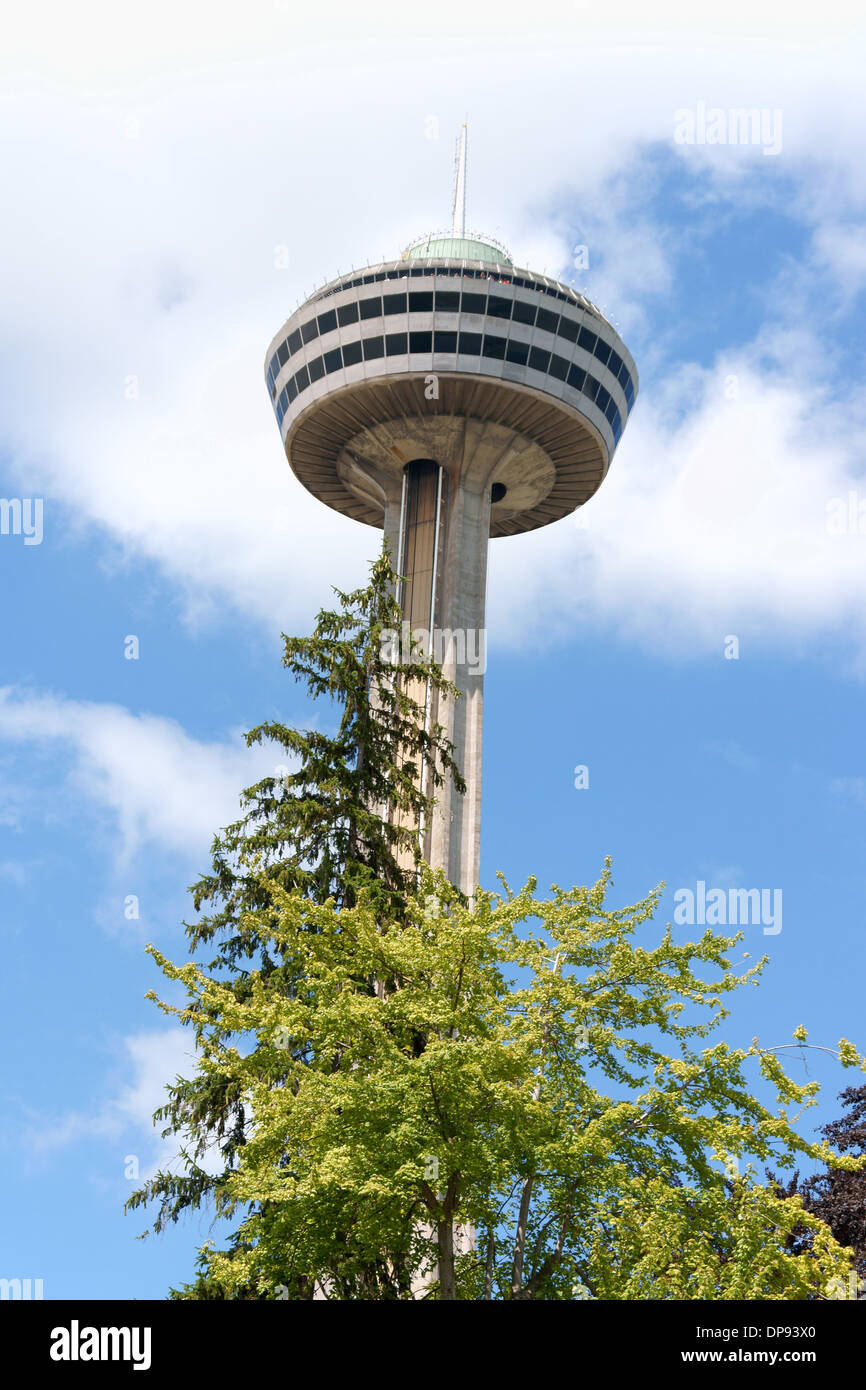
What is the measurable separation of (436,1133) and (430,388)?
49.5 m

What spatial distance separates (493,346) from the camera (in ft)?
210

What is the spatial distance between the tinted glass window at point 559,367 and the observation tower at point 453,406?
0.07 meters

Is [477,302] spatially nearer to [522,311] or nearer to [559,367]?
[522,311]

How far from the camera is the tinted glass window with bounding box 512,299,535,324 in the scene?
64.1 metres

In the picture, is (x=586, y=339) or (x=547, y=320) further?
(x=586, y=339)

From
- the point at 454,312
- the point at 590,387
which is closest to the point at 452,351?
the point at 454,312

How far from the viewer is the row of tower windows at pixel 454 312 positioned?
63750 mm

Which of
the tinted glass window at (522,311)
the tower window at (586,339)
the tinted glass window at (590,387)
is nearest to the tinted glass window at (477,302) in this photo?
the tinted glass window at (522,311)

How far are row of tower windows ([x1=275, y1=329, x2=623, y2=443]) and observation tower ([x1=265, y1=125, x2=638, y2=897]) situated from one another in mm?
67

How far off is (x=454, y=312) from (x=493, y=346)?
7.89 ft

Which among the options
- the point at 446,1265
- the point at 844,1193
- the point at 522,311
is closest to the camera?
the point at 446,1265

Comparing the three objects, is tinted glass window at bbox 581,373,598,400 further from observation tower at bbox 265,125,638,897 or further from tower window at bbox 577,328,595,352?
tower window at bbox 577,328,595,352

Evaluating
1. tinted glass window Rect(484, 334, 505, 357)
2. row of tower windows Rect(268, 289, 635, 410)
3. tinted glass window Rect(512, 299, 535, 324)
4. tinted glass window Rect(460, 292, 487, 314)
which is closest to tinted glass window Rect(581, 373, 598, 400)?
row of tower windows Rect(268, 289, 635, 410)
